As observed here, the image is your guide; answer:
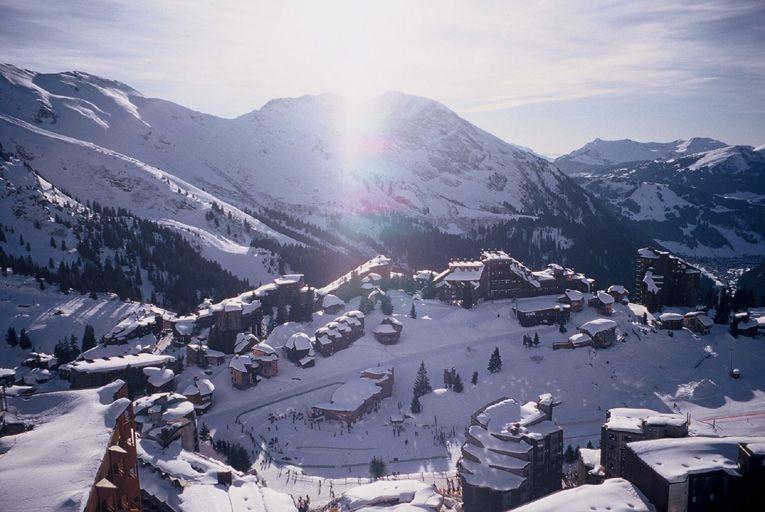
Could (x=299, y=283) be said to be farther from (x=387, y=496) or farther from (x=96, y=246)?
(x=387, y=496)

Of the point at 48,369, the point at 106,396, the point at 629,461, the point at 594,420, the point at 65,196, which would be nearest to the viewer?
the point at 106,396

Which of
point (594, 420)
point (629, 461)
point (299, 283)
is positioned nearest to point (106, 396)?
point (629, 461)

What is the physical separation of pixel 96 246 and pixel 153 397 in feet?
252

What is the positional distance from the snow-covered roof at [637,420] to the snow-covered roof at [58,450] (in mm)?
41311

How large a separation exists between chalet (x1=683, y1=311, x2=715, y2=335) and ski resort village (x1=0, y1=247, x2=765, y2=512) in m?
0.30

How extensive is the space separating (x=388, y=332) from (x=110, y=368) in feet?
126

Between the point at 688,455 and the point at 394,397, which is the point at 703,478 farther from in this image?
the point at 394,397

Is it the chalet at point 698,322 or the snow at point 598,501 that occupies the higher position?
the snow at point 598,501

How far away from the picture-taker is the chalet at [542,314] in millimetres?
84438

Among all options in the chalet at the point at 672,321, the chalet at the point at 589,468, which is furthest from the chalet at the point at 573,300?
the chalet at the point at 589,468

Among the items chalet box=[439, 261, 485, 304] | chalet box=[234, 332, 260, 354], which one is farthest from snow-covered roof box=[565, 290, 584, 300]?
chalet box=[234, 332, 260, 354]

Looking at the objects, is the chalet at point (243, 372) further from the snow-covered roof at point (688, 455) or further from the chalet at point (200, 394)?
the snow-covered roof at point (688, 455)

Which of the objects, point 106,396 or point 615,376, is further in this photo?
point 615,376

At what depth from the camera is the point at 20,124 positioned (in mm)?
196750
